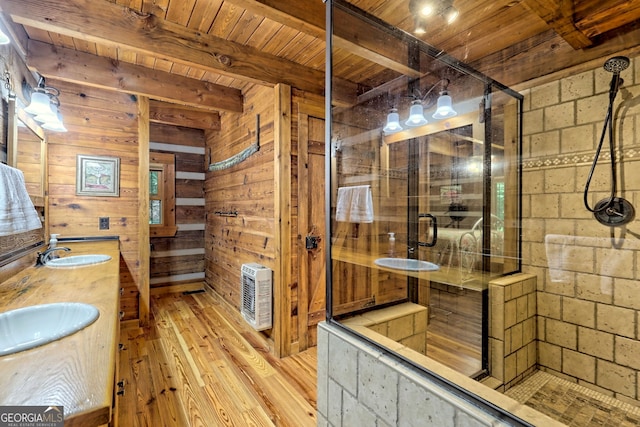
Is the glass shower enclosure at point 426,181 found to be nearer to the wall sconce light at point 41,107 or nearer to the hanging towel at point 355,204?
the hanging towel at point 355,204

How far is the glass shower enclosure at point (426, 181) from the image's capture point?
1.85 metres

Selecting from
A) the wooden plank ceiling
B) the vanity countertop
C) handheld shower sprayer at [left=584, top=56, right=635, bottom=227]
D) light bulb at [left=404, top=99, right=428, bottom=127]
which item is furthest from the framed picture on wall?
handheld shower sprayer at [left=584, top=56, right=635, bottom=227]

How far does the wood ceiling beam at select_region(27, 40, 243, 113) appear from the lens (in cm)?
229

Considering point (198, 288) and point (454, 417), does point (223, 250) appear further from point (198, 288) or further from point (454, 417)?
point (454, 417)

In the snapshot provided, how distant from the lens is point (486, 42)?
1.91 meters

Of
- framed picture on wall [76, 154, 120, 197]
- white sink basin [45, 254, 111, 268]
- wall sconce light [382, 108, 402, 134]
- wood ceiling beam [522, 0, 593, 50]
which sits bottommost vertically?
white sink basin [45, 254, 111, 268]

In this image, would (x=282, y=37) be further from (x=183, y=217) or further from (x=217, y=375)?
(x=183, y=217)

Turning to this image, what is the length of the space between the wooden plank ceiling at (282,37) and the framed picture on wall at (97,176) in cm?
81

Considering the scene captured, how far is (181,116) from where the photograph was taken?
3.70 metres

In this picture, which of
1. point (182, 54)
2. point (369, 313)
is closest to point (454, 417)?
point (369, 313)

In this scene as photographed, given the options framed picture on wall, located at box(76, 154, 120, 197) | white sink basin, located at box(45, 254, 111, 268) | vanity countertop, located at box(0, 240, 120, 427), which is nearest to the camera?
vanity countertop, located at box(0, 240, 120, 427)

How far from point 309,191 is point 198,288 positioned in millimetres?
2866

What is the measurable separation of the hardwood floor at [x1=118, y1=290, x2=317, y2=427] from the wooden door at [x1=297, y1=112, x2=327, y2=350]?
315 millimetres

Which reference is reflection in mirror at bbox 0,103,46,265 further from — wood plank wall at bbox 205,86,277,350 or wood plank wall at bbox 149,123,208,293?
wood plank wall at bbox 149,123,208,293
